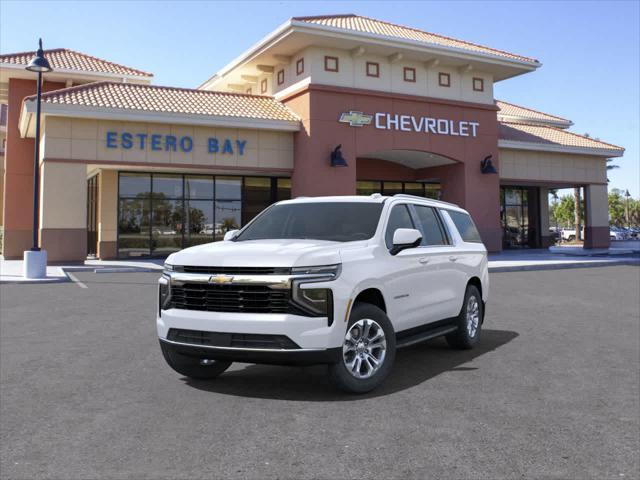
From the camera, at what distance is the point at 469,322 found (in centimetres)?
786

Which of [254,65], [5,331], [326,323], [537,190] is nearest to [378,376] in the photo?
[326,323]

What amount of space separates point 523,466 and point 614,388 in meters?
2.53

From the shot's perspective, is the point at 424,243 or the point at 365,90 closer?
the point at 424,243

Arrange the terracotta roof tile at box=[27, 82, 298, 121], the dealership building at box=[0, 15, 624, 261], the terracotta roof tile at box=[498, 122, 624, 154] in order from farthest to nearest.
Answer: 1. the terracotta roof tile at box=[498, 122, 624, 154]
2. the terracotta roof tile at box=[27, 82, 298, 121]
3. the dealership building at box=[0, 15, 624, 261]

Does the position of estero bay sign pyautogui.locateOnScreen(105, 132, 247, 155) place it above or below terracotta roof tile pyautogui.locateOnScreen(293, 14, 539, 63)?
below

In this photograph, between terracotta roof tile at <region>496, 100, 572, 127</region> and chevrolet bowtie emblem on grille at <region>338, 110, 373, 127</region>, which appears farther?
terracotta roof tile at <region>496, 100, 572, 127</region>

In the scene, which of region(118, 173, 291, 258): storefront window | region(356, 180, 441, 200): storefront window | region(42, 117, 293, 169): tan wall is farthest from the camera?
region(356, 180, 441, 200): storefront window

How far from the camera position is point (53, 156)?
2205cm

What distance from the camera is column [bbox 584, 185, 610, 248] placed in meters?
34.4

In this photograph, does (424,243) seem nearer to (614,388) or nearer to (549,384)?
(549,384)

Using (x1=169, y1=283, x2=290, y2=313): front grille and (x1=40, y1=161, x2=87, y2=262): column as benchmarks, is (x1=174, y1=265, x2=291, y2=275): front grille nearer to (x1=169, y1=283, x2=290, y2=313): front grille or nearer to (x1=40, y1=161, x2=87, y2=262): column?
(x1=169, y1=283, x2=290, y2=313): front grille

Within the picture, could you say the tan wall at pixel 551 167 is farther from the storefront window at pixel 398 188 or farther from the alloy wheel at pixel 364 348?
the alloy wheel at pixel 364 348

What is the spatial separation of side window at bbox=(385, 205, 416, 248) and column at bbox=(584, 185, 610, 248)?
31.1 m

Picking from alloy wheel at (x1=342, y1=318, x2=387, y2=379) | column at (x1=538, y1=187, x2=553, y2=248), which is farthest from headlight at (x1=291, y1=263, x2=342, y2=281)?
column at (x1=538, y1=187, x2=553, y2=248)
